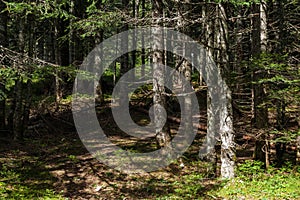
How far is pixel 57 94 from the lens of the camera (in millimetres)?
18672

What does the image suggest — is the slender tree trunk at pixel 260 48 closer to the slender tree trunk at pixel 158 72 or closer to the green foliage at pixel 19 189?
the slender tree trunk at pixel 158 72

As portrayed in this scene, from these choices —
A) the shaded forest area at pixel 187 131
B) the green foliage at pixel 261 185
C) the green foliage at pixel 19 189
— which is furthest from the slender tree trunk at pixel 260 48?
the green foliage at pixel 19 189

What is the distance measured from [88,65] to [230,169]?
15.3 metres

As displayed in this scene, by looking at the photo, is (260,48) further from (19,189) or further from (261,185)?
(19,189)

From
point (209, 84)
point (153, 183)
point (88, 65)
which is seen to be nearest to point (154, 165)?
point (153, 183)

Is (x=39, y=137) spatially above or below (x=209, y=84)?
below

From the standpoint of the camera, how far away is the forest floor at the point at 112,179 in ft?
25.9

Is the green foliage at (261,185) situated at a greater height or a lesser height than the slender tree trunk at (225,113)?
lesser

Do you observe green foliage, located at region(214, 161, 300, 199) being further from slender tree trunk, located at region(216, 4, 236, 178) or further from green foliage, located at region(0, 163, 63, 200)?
green foliage, located at region(0, 163, 63, 200)

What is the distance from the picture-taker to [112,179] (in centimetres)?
907

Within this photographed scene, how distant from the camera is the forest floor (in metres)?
7.88

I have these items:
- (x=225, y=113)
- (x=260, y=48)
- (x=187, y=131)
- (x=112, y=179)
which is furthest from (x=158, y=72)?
(x=112, y=179)

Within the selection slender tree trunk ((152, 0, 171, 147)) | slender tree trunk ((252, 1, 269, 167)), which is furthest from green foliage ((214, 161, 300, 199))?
slender tree trunk ((152, 0, 171, 147))

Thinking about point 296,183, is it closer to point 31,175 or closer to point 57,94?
point 31,175
